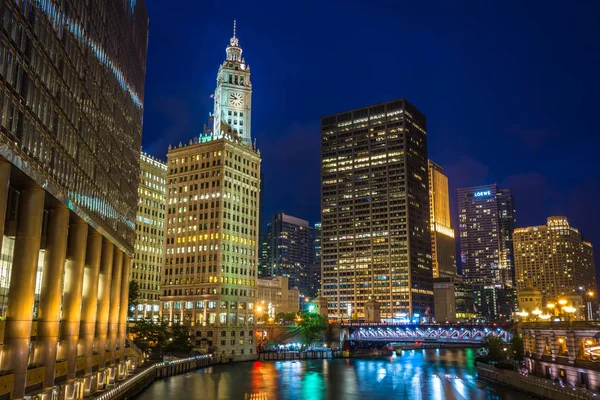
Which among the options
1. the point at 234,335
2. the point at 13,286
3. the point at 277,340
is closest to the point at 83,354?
the point at 13,286

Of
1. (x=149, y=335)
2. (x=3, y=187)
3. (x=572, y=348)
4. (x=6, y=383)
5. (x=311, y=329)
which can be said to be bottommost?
(x=6, y=383)

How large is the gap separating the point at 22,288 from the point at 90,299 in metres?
26.4

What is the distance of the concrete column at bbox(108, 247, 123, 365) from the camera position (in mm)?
93250

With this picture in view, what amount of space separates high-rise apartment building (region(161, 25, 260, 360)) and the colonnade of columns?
2809 inches

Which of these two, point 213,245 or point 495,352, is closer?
point 495,352

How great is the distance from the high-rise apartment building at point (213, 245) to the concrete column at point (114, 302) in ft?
214

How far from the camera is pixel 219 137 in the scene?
192 metres

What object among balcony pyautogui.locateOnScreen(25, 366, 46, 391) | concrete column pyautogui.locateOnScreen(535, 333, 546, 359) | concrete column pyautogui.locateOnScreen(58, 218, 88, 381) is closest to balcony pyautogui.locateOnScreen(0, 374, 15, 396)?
balcony pyautogui.locateOnScreen(25, 366, 46, 391)

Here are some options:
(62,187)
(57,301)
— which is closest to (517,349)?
(57,301)

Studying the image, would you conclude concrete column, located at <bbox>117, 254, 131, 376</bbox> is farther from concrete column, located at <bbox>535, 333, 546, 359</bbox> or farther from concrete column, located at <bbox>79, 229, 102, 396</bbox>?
concrete column, located at <bbox>535, 333, 546, 359</bbox>

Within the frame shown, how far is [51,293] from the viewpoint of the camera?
205 feet

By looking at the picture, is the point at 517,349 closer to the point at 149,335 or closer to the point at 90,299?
the point at 149,335

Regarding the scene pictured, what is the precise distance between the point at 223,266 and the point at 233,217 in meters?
16.0

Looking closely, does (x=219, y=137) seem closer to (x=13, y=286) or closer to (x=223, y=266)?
(x=223, y=266)
